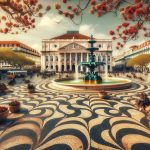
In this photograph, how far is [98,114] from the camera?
430 inches

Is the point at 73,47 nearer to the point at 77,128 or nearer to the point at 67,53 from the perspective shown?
the point at 67,53

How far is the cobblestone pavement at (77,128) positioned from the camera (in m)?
7.13

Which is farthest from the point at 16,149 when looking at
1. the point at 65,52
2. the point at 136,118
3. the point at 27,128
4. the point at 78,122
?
the point at 65,52

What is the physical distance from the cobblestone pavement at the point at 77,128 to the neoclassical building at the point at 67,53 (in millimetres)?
84603

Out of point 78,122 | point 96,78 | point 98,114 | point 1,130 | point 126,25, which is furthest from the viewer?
point 96,78

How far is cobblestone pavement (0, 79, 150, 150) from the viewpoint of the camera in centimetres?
713

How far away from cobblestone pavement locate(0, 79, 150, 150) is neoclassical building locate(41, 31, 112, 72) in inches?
3331

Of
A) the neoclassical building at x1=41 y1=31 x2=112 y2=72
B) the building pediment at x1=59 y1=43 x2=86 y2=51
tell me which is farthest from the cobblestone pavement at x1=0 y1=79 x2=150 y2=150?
the neoclassical building at x1=41 y1=31 x2=112 y2=72

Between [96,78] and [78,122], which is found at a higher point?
[96,78]

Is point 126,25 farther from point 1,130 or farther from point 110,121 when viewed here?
point 1,130

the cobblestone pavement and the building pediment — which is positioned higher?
the building pediment

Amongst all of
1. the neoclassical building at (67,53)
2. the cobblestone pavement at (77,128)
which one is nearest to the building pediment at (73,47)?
the neoclassical building at (67,53)

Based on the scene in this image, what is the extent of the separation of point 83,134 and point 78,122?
154 cm

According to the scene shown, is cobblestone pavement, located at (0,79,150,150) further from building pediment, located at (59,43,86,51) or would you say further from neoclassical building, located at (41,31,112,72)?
neoclassical building, located at (41,31,112,72)
